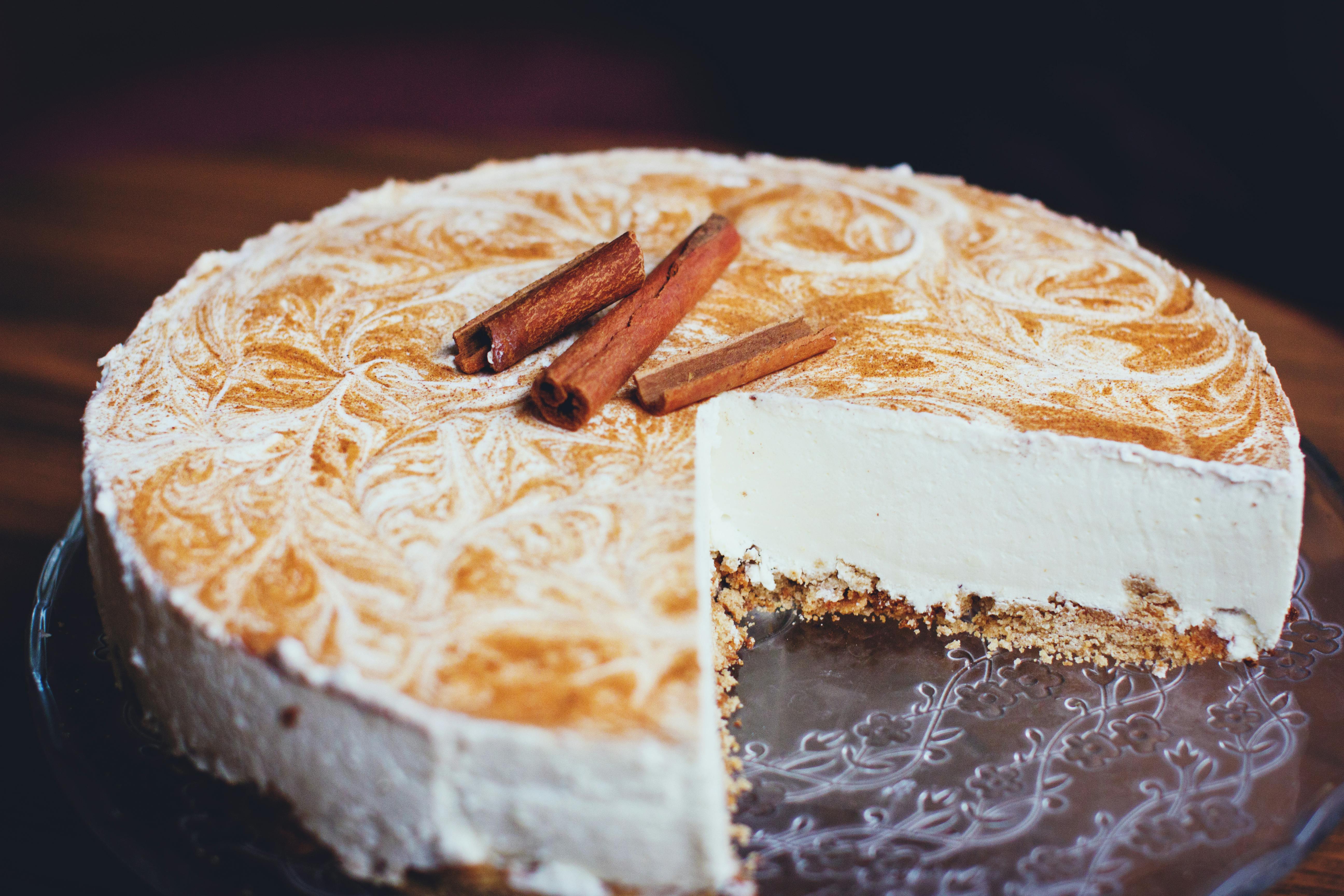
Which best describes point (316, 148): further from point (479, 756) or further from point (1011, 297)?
point (479, 756)

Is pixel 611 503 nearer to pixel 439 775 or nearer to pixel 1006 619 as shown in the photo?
pixel 439 775

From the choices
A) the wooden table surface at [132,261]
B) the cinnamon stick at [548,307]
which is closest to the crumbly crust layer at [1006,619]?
the cinnamon stick at [548,307]

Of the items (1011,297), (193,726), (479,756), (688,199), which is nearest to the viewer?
(479,756)

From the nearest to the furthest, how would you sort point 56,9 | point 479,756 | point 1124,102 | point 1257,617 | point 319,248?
point 479,756, point 1257,617, point 319,248, point 1124,102, point 56,9

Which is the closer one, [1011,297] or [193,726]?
[193,726]

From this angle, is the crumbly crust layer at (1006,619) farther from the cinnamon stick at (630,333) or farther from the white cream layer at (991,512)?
the cinnamon stick at (630,333)

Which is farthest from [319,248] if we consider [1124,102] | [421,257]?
[1124,102]

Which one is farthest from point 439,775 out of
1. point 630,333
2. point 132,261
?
point 132,261
